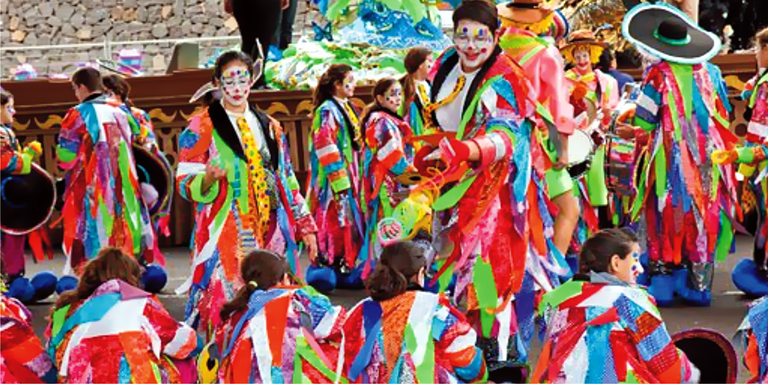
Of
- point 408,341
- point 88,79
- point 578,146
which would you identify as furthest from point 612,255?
point 88,79

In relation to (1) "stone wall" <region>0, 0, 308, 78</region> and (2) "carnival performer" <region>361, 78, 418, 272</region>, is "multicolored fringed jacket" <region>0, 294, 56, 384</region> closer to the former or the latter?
(2) "carnival performer" <region>361, 78, 418, 272</region>

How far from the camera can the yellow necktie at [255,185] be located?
9.51m

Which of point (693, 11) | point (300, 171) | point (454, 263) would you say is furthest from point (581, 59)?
point (454, 263)

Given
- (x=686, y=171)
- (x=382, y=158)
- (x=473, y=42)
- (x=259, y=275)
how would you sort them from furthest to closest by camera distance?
1. (x=382, y=158)
2. (x=686, y=171)
3. (x=473, y=42)
4. (x=259, y=275)

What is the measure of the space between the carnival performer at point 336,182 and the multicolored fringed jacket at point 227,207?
238cm

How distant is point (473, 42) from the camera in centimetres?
865

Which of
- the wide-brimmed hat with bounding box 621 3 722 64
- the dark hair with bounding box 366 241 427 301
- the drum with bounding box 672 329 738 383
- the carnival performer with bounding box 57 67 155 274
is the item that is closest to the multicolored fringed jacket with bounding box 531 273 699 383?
the drum with bounding box 672 329 738 383

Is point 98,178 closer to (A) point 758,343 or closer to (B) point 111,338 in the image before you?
(B) point 111,338

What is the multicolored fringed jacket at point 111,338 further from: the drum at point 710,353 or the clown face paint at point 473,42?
the drum at point 710,353

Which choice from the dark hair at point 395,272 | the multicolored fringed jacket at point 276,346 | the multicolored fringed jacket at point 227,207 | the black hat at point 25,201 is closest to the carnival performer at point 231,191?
the multicolored fringed jacket at point 227,207

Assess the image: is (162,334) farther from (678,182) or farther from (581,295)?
(678,182)

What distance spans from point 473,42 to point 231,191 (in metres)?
1.47

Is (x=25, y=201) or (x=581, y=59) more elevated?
(x=581, y=59)

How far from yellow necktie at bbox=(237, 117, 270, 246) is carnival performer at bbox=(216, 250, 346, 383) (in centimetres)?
157
